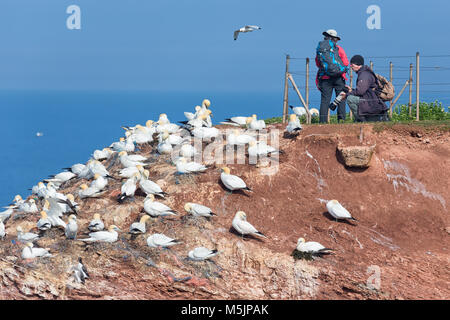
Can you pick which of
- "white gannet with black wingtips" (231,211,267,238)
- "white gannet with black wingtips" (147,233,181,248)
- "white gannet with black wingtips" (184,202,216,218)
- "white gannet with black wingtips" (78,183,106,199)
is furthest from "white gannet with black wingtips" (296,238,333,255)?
"white gannet with black wingtips" (78,183,106,199)

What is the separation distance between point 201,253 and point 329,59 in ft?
31.0

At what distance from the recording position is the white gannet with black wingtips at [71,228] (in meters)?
21.3

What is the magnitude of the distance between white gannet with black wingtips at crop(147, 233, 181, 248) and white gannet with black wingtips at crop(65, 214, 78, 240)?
2.69 m

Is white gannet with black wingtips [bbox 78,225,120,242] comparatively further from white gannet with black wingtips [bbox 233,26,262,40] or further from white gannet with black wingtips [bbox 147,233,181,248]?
white gannet with black wingtips [bbox 233,26,262,40]

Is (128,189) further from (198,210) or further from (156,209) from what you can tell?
(198,210)

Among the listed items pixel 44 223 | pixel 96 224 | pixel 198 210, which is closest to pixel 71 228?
pixel 96 224

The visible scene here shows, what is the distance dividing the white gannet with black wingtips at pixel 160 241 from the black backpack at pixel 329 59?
9.04 m

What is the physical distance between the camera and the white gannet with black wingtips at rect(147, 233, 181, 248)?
20031 mm

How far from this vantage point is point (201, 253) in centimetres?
1950

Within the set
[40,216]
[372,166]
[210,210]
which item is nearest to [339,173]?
[372,166]

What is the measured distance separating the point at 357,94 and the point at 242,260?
7.94 meters

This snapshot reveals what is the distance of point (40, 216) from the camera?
79.8 ft

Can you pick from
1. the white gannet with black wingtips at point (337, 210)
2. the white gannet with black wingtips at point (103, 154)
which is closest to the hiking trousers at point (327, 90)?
the white gannet with black wingtips at point (337, 210)

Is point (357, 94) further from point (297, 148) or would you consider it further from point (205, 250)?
point (205, 250)
